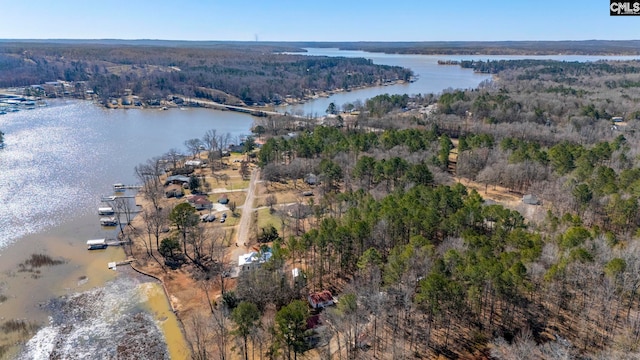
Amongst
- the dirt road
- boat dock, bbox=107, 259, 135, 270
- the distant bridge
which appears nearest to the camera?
boat dock, bbox=107, 259, 135, 270

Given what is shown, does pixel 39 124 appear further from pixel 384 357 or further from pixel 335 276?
pixel 384 357

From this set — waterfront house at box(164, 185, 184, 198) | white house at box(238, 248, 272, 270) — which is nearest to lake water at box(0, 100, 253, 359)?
waterfront house at box(164, 185, 184, 198)

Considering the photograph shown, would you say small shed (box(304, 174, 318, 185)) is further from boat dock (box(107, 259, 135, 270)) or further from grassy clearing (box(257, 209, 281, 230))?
boat dock (box(107, 259, 135, 270))

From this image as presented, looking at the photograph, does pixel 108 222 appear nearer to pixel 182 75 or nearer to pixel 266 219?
pixel 266 219

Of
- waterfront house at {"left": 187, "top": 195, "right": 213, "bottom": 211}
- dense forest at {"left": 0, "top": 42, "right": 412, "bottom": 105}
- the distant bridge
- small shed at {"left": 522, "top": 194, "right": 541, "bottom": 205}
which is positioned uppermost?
dense forest at {"left": 0, "top": 42, "right": 412, "bottom": 105}

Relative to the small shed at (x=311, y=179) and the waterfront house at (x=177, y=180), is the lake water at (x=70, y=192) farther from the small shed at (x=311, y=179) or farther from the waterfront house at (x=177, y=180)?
the small shed at (x=311, y=179)

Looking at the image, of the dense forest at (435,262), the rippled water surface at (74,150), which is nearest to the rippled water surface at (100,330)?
the dense forest at (435,262)

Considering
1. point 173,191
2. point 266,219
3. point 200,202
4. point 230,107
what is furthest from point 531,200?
point 230,107
